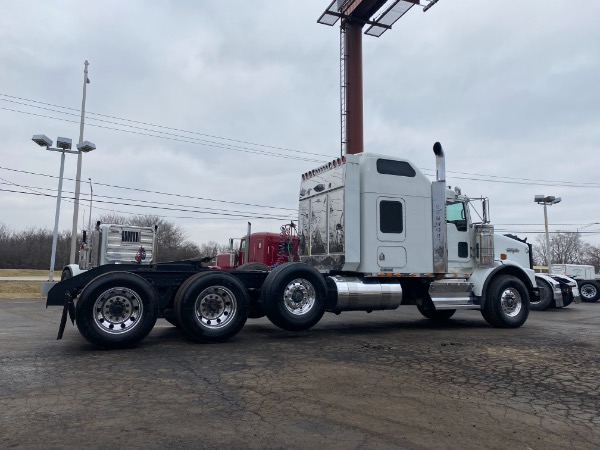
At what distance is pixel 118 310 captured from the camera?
7273 millimetres

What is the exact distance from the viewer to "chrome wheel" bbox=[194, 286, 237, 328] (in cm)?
785

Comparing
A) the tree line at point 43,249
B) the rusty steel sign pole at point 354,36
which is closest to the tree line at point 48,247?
the tree line at point 43,249

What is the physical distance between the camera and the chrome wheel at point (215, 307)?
25.8 ft

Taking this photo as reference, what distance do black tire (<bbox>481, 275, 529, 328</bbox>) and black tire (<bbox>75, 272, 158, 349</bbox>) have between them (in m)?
7.22

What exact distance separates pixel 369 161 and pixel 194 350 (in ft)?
16.4

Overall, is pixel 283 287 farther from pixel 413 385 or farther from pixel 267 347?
pixel 413 385

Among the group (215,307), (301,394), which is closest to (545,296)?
(215,307)

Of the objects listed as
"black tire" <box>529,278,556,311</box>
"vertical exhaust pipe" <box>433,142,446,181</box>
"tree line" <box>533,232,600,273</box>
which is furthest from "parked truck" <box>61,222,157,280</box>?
"tree line" <box>533,232,600,273</box>

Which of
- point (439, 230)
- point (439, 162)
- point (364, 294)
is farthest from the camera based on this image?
point (439, 162)

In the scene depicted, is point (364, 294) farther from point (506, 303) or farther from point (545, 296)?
point (545, 296)

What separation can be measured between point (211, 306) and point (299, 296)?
5.29ft

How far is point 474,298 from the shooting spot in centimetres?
1046

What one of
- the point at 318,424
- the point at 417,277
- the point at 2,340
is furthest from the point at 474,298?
the point at 2,340

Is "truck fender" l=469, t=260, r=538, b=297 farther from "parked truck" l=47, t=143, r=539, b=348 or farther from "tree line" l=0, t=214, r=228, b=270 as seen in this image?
"tree line" l=0, t=214, r=228, b=270
